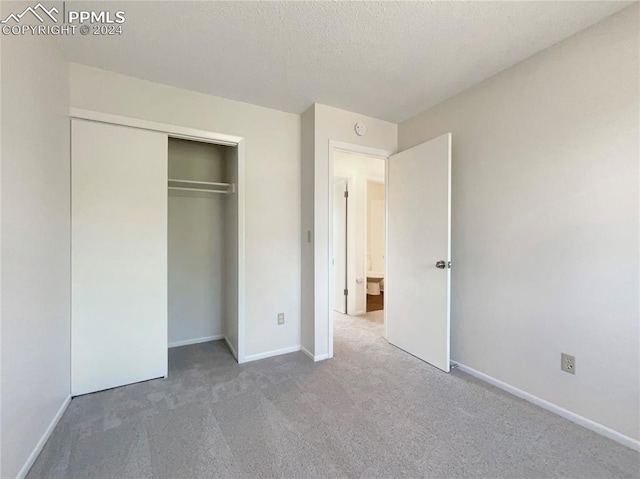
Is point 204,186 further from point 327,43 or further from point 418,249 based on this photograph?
point 418,249

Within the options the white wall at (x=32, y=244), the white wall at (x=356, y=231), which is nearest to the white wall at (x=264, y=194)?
the white wall at (x=32, y=244)

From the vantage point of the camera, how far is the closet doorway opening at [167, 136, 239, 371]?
A: 301 centimetres

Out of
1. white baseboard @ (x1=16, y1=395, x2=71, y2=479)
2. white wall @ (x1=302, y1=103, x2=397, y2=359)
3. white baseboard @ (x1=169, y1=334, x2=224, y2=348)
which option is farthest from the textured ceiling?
white baseboard @ (x1=169, y1=334, x2=224, y2=348)

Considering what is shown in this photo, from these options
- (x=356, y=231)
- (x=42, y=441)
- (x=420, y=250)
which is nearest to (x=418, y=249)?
(x=420, y=250)

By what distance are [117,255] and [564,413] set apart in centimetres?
332

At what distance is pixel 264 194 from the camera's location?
2777mm

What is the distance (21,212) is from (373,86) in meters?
2.46

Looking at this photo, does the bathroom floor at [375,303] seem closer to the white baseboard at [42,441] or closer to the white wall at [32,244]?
the white baseboard at [42,441]

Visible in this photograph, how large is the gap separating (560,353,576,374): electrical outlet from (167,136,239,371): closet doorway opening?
265 cm

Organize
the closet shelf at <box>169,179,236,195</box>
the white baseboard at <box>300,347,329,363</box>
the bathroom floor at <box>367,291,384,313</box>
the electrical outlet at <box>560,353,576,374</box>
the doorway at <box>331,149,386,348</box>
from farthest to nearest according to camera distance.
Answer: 1. the bathroom floor at <box>367,291,384,313</box>
2. the doorway at <box>331,149,386,348</box>
3. the closet shelf at <box>169,179,236,195</box>
4. the white baseboard at <box>300,347,329,363</box>
5. the electrical outlet at <box>560,353,576,374</box>

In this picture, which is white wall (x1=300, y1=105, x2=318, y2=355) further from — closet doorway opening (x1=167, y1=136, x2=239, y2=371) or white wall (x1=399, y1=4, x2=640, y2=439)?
white wall (x1=399, y1=4, x2=640, y2=439)

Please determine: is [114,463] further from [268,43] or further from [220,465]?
[268,43]

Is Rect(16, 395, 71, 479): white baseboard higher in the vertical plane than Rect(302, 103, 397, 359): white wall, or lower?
lower

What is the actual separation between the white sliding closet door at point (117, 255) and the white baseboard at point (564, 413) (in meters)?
2.66
